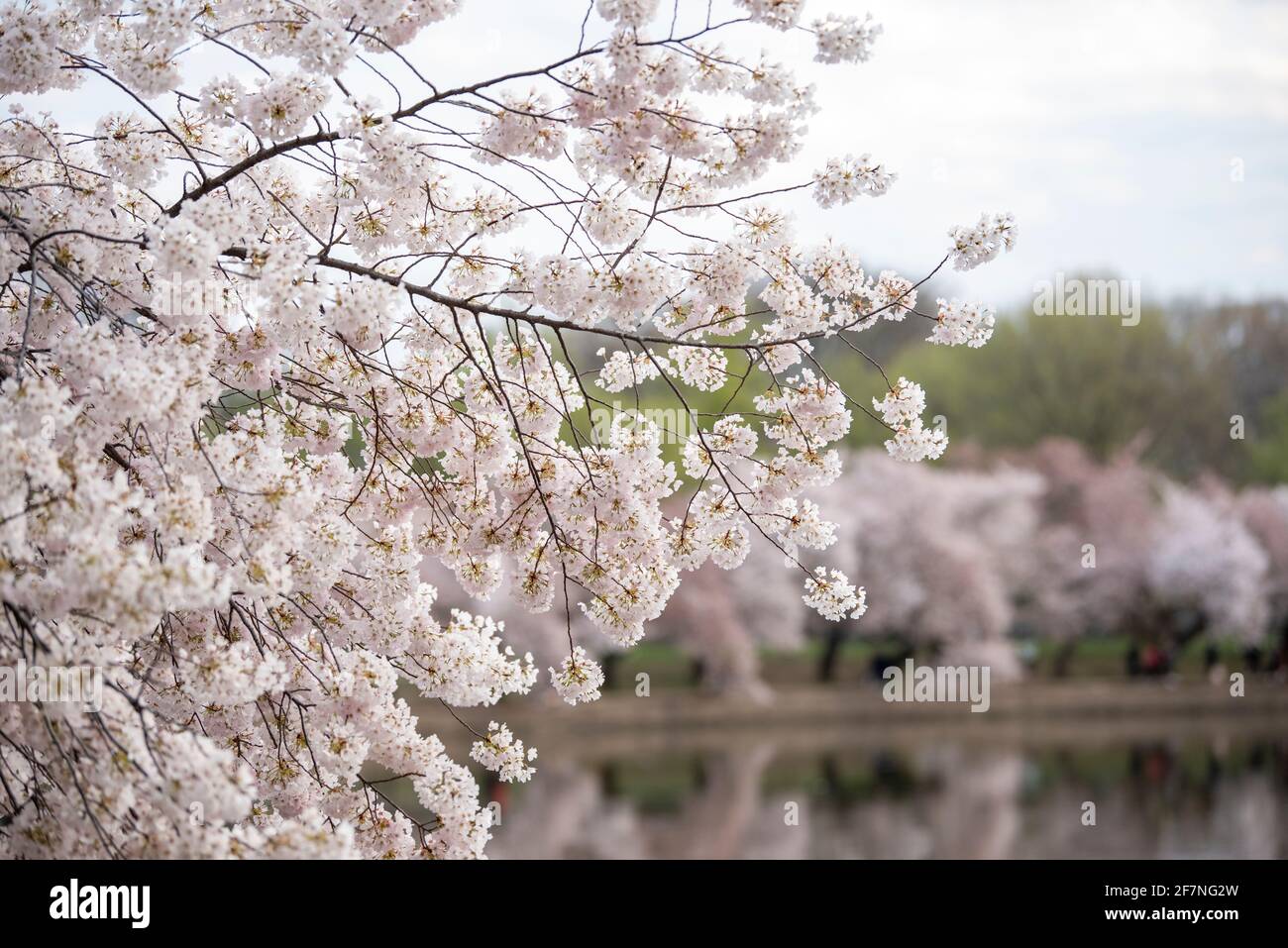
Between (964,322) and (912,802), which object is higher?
(964,322)

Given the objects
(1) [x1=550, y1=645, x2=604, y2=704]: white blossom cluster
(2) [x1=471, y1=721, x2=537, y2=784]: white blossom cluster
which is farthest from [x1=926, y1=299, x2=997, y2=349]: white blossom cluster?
(2) [x1=471, y1=721, x2=537, y2=784]: white blossom cluster

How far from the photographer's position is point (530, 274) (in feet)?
13.1

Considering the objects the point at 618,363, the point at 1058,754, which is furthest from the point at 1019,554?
the point at 618,363

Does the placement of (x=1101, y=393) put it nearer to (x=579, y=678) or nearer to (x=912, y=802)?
(x=912, y=802)

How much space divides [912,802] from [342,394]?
54.6 feet

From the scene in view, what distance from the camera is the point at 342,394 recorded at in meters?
4.28

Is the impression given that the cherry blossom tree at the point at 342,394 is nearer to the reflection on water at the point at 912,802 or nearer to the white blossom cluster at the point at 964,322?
the white blossom cluster at the point at 964,322

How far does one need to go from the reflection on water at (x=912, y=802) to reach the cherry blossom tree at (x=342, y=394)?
40.5 feet

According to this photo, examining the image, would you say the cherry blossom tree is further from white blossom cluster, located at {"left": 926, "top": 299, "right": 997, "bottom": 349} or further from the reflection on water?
the reflection on water

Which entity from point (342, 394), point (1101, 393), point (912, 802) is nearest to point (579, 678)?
point (342, 394)

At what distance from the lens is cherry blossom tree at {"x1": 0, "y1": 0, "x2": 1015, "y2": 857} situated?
2.97 metres

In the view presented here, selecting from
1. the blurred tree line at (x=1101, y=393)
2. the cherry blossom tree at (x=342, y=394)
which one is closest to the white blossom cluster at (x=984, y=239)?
the cherry blossom tree at (x=342, y=394)

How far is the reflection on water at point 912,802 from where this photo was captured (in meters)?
16.8

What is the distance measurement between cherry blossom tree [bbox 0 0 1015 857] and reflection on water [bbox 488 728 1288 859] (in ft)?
40.5
